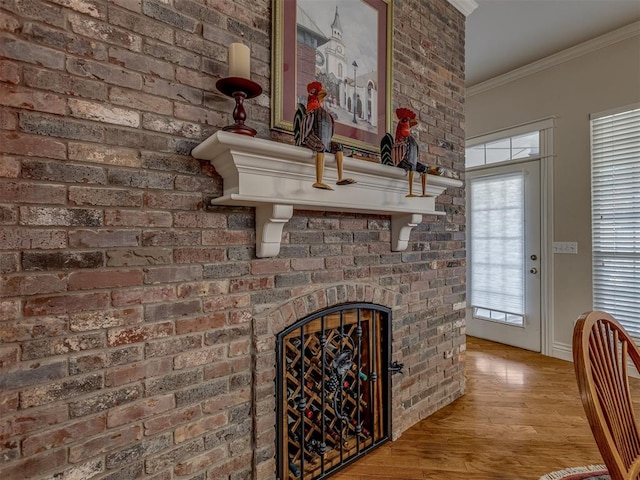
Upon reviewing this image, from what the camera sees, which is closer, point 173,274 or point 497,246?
point 173,274

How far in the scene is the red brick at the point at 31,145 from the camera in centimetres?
97

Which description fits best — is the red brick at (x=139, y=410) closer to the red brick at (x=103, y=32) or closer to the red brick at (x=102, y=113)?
the red brick at (x=102, y=113)

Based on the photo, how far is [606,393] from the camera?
92 centimetres

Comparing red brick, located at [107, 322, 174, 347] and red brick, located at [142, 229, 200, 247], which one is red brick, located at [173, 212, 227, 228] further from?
red brick, located at [107, 322, 174, 347]

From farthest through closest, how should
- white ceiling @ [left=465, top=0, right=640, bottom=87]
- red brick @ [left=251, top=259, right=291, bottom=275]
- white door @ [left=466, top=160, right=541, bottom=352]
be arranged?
white door @ [left=466, top=160, right=541, bottom=352] → white ceiling @ [left=465, top=0, right=640, bottom=87] → red brick @ [left=251, top=259, right=291, bottom=275]

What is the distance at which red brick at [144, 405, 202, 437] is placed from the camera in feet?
3.91

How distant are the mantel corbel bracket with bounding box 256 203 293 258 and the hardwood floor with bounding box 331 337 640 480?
118 cm

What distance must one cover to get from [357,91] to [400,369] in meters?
1.56

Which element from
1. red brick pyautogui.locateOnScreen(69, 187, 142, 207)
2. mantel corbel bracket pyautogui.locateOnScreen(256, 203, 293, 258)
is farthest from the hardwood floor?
red brick pyautogui.locateOnScreen(69, 187, 142, 207)

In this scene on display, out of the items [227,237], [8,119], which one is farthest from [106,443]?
[8,119]

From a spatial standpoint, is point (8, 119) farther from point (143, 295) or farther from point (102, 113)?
point (143, 295)

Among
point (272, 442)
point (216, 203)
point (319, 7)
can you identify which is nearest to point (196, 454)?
point (272, 442)

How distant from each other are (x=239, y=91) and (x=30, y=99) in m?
0.61

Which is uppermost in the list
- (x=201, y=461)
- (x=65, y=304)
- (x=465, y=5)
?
(x=465, y=5)
